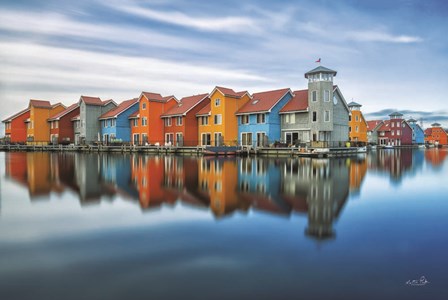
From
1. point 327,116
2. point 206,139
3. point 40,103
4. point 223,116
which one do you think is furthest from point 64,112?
point 327,116

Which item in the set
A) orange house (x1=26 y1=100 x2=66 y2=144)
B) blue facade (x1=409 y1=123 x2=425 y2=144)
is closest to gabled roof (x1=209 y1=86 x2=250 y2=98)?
orange house (x1=26 y1=100 x2=66 y2=144)

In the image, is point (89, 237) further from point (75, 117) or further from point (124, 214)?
point (75, 117)

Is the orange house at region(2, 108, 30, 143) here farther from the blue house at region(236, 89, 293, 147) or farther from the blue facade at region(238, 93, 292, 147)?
the blue facade at region(238, 93, 292, 147)

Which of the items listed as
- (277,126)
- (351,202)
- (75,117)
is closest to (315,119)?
(277,126)

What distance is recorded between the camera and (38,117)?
77500 millimetres

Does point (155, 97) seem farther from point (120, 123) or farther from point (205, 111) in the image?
point (205, 111)

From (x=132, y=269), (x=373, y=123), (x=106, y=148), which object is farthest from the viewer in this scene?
(x=373, y=123)

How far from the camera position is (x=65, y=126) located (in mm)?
74312

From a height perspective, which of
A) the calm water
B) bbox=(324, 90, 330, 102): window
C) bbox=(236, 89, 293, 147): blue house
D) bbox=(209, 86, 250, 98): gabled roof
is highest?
bbox=(209, 86, 250, 98): gabled roof

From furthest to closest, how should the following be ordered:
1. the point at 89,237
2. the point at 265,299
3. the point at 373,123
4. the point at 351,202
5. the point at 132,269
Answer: the point at 373,123, the point at 351,202, the point at 89,237, the point at 132,269, the point at 265,299

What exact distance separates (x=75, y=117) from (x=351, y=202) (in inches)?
2745

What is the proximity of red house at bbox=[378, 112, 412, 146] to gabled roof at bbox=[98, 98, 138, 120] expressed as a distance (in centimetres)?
7245

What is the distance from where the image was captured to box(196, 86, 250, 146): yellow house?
167ft

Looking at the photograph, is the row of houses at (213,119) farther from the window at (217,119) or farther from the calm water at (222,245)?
the calm water at (222,245)
